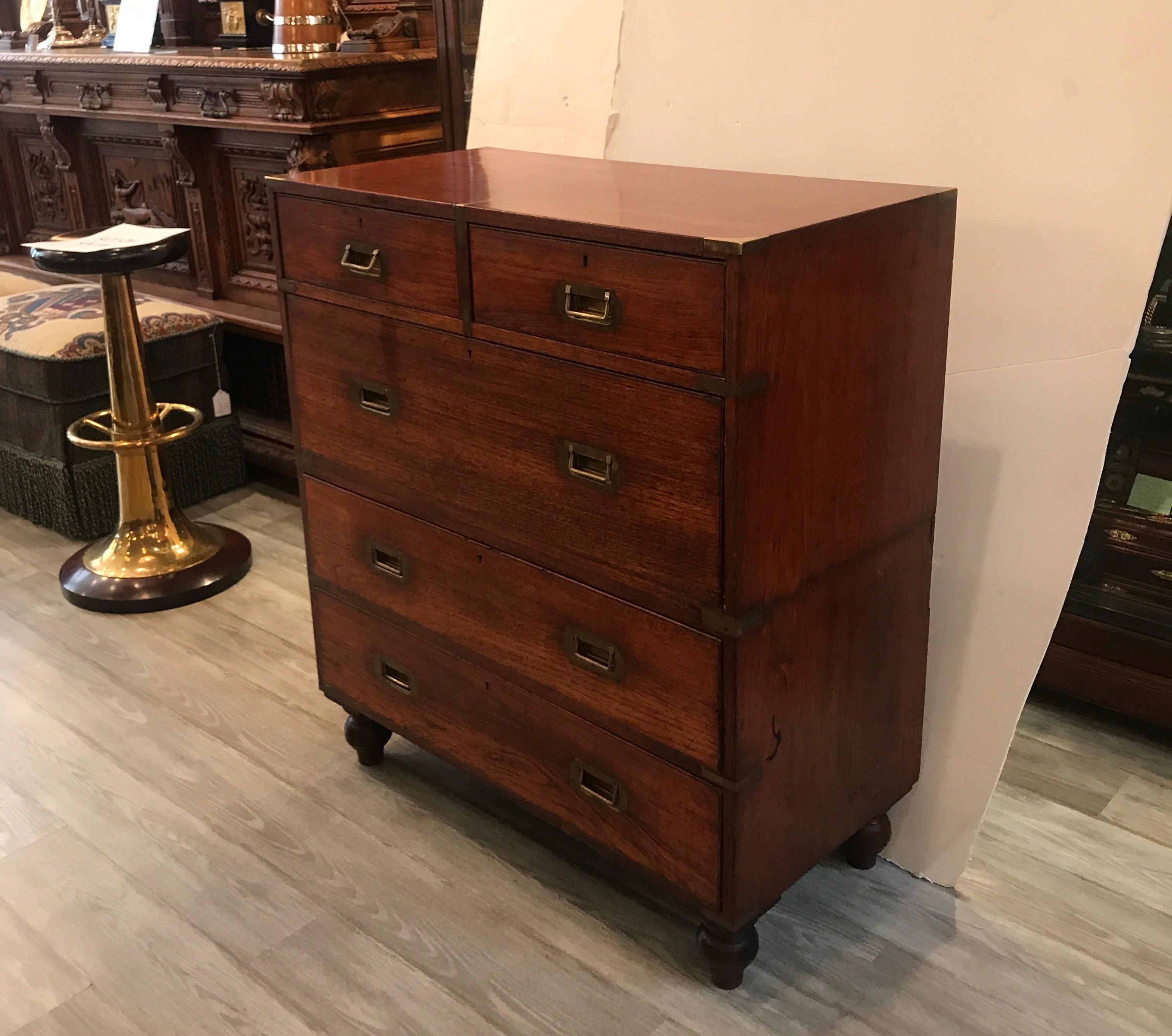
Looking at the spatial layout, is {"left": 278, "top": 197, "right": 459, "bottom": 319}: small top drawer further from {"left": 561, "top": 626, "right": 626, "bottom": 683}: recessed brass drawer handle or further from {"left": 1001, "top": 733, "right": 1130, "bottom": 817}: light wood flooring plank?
{"left": 1001, "top": 733, "right": 1130, "bottom": 817}: light wood flooring plank

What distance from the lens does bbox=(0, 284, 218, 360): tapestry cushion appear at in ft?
8.98

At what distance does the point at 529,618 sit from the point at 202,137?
2.07 meters

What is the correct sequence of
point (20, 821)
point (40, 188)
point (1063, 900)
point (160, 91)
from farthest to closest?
1. point (40, 188)
2. point (160, 91)
3. point (20, 821)
4. point (1063, 900)

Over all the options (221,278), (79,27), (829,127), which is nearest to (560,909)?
(829,127)

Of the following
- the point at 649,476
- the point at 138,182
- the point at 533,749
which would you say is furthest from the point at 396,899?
the point at 138,182

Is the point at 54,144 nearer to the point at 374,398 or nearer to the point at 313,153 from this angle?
the point at 313,153

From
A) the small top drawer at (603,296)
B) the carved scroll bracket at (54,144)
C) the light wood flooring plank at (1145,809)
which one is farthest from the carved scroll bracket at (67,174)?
the light wood flooring plank at (1145,809)

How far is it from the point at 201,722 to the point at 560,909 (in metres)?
0.82

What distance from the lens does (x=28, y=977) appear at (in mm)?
1560

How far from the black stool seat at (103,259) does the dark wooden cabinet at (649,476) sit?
2.67 feet

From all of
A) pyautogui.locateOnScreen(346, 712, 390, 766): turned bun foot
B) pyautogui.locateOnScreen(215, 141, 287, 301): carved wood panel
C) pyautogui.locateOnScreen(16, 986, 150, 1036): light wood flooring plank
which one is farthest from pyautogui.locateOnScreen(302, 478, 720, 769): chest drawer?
pyautogui.locateOnScreen(215, 141, 287, 301): carved wood panel

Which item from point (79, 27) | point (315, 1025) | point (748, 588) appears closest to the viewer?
point (748, 588)

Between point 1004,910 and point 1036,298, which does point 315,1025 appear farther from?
point 1036,298

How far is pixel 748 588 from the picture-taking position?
1298mm
